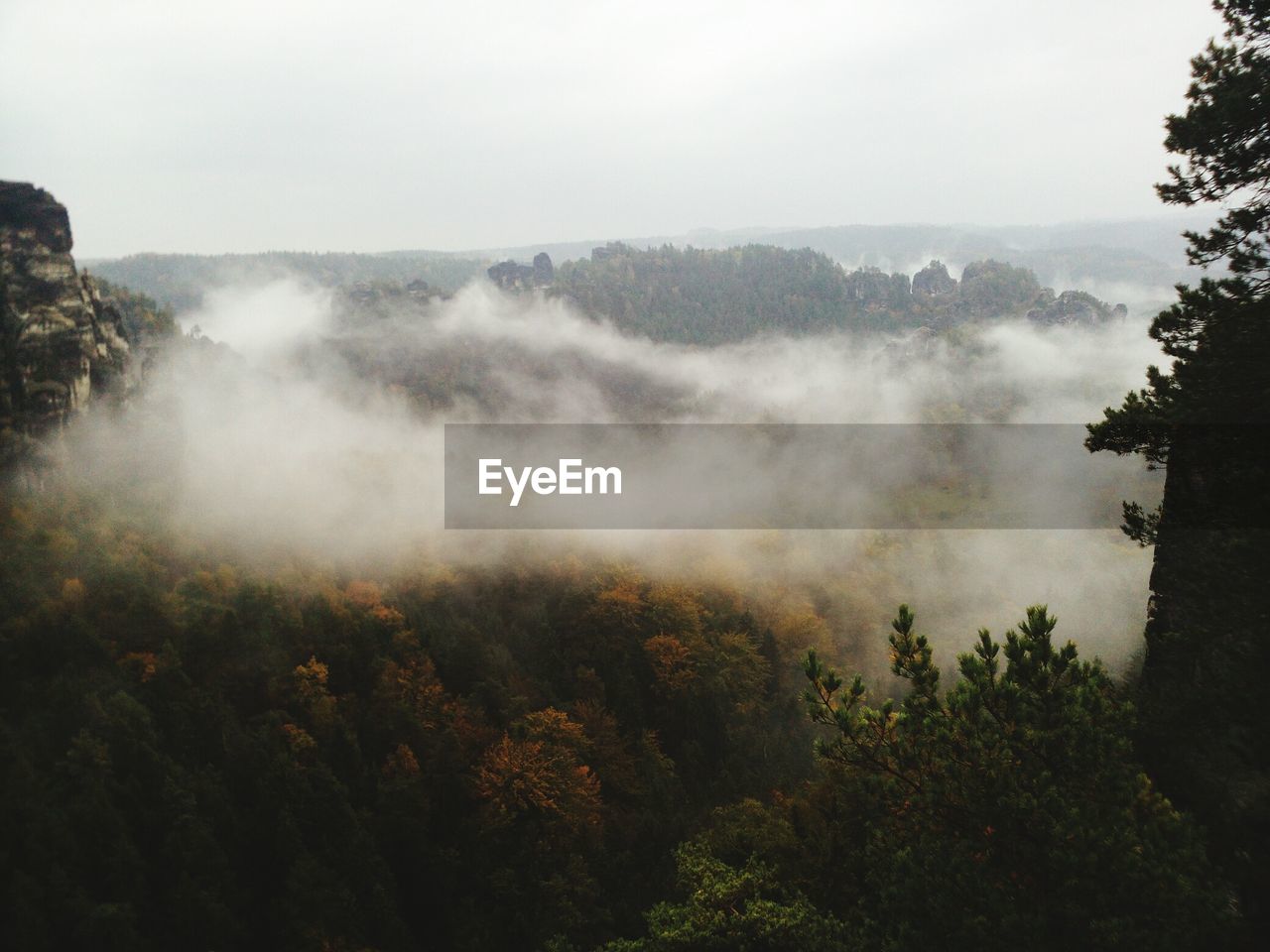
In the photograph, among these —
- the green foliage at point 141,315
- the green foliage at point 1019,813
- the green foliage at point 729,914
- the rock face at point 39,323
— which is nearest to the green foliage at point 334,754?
the rock face at point 39,323

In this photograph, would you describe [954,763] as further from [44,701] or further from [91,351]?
[91,351]

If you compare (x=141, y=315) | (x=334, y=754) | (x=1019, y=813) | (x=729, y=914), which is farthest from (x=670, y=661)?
(x=141, y=315)

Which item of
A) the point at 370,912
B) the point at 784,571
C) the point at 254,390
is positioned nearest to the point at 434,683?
the point at 370,912

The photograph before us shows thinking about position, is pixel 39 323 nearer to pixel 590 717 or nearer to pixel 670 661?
pixel 590 717

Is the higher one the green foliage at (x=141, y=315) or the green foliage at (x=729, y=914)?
the green foliage at (x=141, y=315)

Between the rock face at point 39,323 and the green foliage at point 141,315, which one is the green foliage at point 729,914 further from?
the green foliage at point 141,315
